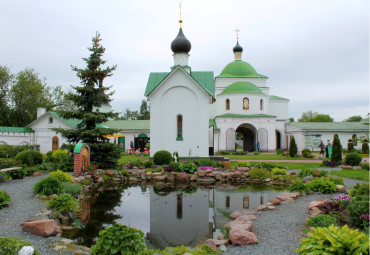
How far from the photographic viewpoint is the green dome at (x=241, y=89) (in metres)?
33.8

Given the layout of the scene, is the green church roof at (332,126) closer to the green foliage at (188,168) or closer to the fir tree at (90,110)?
the green foliage at (188,168)

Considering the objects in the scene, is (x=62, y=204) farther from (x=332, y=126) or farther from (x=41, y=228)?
(x=332, y=126)

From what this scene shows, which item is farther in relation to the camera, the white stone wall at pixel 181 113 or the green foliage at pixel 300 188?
the white stone wall at pixel 181 113

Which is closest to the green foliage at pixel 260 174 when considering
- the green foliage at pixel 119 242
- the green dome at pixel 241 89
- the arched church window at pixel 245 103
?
the green foliage at pixel 119 242

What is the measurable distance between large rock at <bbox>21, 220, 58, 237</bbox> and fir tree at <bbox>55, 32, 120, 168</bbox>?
9.39m

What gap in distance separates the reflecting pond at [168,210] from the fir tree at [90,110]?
3.20 metres

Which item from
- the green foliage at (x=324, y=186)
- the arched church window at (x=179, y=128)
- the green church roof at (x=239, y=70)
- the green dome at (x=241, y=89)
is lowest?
the green foliage at (x=324, y=186)

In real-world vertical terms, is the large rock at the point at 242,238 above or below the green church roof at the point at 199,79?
below

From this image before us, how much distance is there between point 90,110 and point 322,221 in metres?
13.4

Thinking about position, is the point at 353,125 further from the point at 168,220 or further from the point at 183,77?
the point at 168,220

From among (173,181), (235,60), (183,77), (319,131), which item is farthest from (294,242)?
(235,60)

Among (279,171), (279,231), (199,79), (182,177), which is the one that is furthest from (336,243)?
(199,79)

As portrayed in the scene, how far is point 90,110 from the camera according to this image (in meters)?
15.9

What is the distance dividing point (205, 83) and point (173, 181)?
11753 mm
